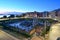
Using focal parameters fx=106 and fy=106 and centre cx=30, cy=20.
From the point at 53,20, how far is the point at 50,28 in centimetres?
21

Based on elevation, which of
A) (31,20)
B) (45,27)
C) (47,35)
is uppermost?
(31,20)

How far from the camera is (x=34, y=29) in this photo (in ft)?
7.93

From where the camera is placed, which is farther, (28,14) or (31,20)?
(28,14)

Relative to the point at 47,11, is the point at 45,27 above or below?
below

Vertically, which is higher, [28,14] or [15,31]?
[28,14]

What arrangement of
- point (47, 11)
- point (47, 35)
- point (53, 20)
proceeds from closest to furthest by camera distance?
point (47, 35) < point (53, 20) < point (47, 11)

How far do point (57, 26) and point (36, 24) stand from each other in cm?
48

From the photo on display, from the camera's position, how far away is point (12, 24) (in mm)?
2537

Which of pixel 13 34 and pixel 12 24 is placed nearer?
pixel 13 34

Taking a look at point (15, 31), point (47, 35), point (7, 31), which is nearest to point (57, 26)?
point (47, 35)

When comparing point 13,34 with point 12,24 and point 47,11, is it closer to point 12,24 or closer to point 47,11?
point 12,24

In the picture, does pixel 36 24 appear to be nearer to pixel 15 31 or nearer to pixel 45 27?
pixel 45 27

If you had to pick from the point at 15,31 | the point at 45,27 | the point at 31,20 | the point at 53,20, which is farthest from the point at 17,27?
the point at 53,20

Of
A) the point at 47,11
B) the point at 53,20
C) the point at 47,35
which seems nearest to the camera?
the point at 47,35
